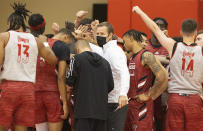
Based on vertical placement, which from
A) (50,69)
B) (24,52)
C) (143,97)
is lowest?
(143,97)

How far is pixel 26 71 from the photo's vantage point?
178 inches

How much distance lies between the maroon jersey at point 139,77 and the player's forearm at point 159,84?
4.5 inches

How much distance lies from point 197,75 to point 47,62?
2.10 meters

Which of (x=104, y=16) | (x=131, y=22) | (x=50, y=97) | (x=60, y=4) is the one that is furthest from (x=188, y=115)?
(x=60, y=4)

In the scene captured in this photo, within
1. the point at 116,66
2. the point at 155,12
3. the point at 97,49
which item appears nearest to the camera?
the point at 116,66

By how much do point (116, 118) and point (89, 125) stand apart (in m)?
0.45

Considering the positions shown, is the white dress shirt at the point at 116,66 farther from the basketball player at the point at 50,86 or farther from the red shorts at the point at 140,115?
the basketball player at the point at 50,86

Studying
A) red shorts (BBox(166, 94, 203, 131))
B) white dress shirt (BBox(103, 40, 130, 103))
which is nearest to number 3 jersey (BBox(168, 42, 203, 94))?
red shorts (BBox(166, 94, 203, 131))

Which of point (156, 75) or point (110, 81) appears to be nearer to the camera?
point (110, 81)

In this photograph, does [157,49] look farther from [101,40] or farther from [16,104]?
[16,104]

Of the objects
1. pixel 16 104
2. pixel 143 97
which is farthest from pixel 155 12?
pixel 16 104

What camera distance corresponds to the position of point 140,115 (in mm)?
5020

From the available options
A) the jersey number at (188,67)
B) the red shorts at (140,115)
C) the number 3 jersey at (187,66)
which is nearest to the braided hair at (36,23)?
the red shorts at (140,115)

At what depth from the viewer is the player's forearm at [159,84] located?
490cm
